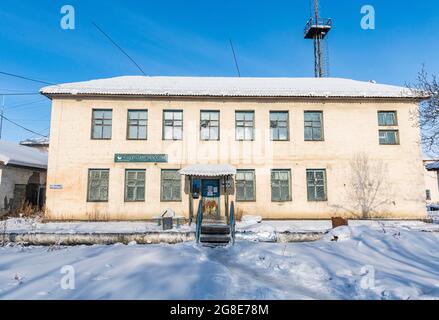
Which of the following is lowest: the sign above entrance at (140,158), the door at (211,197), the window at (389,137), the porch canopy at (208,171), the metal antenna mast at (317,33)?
the door at (211,197)

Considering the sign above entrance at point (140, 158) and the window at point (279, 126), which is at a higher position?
the window at point (279, 126)

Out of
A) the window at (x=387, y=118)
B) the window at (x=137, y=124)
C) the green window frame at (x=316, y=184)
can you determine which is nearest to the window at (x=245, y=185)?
the green window frame at (x=316, y=184)

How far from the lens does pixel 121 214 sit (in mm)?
A: 13641

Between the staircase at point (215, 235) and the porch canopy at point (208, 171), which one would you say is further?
the porch canopy at point (208, 171)

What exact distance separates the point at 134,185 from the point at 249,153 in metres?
6.22

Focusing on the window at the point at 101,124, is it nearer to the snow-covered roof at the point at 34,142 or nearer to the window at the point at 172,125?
the window at the point at 172,125

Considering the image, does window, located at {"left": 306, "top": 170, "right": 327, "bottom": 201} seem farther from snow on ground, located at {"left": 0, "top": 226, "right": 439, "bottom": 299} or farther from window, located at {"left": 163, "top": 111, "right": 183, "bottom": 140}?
window, located at {"left": 163, "top": 111, "right": 183, "bottom": 140}

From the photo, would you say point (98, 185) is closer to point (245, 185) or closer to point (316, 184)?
point (245, 185)

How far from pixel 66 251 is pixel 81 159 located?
291 inches

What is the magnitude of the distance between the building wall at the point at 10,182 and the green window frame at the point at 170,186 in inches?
344

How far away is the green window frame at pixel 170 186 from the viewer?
13852 mm

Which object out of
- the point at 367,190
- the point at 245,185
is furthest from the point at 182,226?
the point at 367,190
